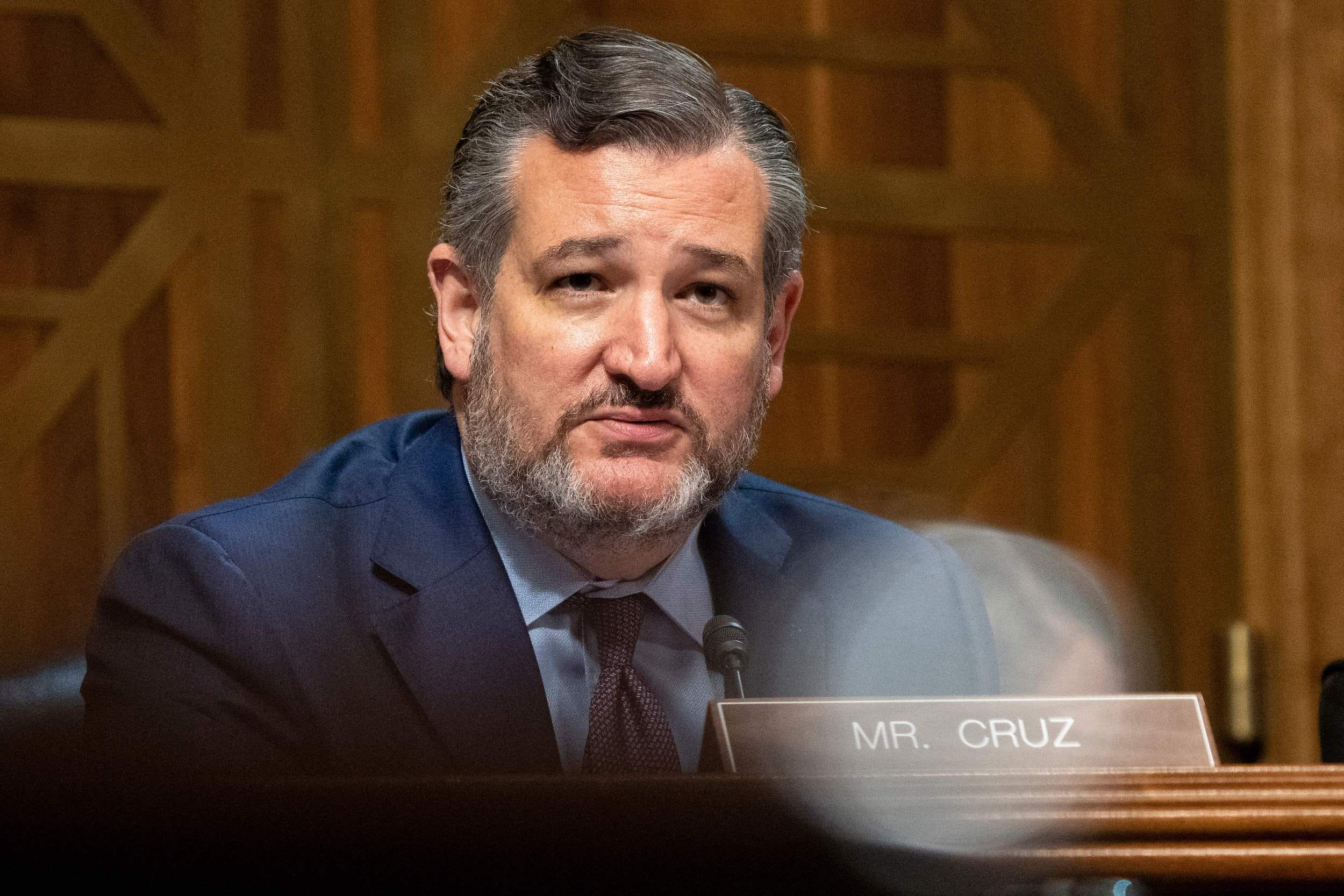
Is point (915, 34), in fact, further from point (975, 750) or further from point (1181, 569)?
point (975, 750)

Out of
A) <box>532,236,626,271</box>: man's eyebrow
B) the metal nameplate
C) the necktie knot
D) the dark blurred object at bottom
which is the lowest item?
the necktie knot

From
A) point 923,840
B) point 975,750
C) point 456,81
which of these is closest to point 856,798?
point 923,840

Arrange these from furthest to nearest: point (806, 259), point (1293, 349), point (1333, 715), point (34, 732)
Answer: point (1293, 349) → point (806, 259) → point (1333, 715) → point (34, 732)

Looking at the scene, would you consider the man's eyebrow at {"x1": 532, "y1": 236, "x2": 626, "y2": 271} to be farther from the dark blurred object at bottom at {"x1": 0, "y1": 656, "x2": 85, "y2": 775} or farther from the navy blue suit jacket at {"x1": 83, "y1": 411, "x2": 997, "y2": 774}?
the dark blurred object at bottom at {"x1": 0, "y1": 656, "x2": 85, "y2": 775}

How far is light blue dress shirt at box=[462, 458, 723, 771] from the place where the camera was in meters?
1.35

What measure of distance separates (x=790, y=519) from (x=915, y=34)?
198cm

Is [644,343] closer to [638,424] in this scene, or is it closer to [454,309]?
[638,424]

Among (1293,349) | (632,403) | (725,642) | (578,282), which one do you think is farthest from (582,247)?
(1293,349)

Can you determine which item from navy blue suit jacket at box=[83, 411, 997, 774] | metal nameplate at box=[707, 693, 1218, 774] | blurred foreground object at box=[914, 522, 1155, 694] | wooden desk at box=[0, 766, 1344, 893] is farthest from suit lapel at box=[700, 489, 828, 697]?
blurred foreground object at box=[914, 522, 1155, 694]

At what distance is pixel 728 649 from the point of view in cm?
114

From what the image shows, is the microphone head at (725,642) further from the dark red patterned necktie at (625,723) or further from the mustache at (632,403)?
the mustache at (632,403)

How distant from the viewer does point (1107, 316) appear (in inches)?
133

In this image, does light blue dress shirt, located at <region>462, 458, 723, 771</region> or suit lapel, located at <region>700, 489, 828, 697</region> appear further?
suit lapel, located at <region>700, 489, 828, 697</region>

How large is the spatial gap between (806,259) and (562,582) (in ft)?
6.25
